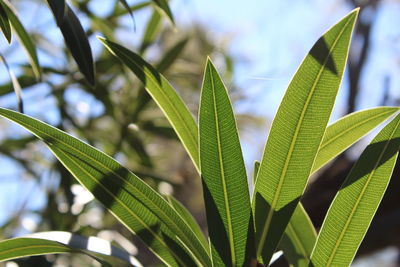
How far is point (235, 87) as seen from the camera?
1851mm

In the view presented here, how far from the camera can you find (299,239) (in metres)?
0.77

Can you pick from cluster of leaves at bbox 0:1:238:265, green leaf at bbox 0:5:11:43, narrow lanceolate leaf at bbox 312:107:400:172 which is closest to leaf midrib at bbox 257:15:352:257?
narrow lanceolate leaf at bbox 312:107:400:172

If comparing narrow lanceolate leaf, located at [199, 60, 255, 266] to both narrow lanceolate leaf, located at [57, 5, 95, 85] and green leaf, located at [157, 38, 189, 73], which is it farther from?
green leaf, located at [157, 38, 189, 73]

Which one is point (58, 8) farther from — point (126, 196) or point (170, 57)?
point (170, 57)

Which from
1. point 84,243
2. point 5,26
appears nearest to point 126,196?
point 84,243

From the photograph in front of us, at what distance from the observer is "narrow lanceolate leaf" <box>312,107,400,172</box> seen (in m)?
0.69

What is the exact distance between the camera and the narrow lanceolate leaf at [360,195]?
610 millimetres

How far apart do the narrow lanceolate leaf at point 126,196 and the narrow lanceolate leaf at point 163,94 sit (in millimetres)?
115

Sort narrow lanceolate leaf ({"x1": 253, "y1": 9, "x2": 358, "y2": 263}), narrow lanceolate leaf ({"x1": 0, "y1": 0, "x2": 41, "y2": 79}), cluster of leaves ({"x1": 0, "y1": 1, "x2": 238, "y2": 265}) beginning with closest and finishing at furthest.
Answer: narrow lanceolate leaf ({"x1": 253, "y1": 9, "x2": 358, "y2": 263}) < narrow lanceolate leaf ({"x1": 0, "y1": 0, "x2": 41, "y2": 79}) < cluster of leaves ({"x1": 0, "y1": 1, "x2": 238, "y2": 265})

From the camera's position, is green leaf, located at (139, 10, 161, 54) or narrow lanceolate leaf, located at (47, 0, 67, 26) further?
green leaf, located at (139, 10, 161, 54)

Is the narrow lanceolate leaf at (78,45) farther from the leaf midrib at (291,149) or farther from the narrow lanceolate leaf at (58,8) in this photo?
the leaf midrib at (291,149)

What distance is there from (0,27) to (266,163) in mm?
412

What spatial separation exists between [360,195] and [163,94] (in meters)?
0.27

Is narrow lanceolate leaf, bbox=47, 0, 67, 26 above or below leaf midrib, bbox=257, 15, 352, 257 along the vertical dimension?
above
